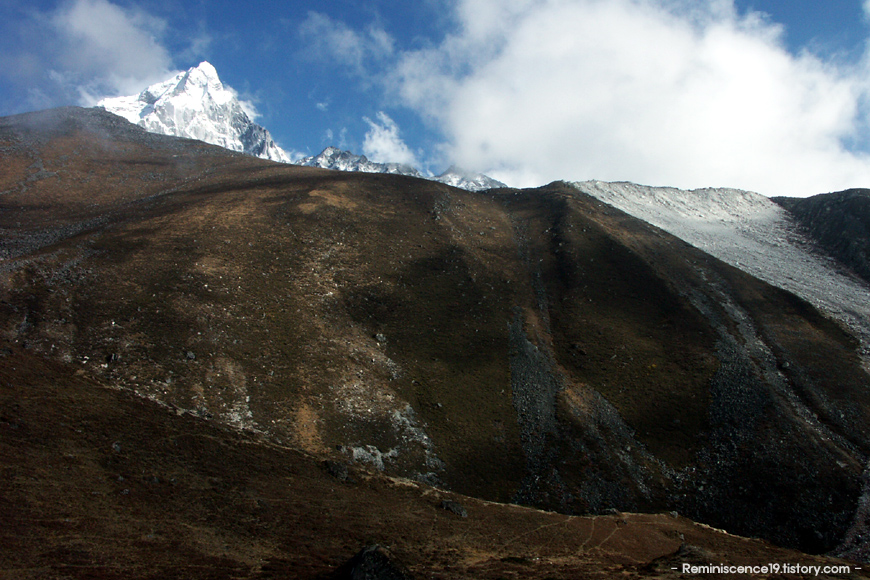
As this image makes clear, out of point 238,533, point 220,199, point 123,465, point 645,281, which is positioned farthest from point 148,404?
point 645,281

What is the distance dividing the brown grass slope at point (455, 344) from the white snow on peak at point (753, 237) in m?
6.98

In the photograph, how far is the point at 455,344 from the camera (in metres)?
51.8

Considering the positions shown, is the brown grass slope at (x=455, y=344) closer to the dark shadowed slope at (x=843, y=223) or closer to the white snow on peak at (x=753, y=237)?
the white snow on peak at (x=753, y=237)

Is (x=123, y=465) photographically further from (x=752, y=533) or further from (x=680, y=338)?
(x=680, y=338)

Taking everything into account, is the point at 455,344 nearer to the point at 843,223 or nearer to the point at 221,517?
the point at 221,517

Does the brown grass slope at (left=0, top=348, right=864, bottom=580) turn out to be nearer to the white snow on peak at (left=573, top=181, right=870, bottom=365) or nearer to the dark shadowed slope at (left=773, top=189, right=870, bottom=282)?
the white snow on peak at (left=573, top=181, right=870, bottom=365)

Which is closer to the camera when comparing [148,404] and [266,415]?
[148,404]

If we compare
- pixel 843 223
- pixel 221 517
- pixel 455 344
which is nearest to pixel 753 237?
pixel 843 223

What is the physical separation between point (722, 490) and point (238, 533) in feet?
129

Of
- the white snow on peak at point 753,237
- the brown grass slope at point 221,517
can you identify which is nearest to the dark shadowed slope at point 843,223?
the white snow on peak at point 753,237

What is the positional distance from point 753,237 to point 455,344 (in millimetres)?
82126

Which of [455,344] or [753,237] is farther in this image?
[753,237]

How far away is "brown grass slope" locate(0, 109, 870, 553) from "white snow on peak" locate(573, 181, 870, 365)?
22.9 feet

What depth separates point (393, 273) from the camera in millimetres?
60531
